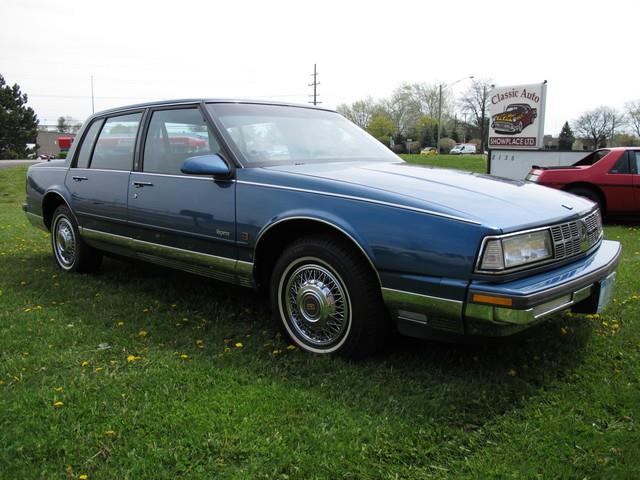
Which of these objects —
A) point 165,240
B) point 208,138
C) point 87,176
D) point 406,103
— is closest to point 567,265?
point 208,138

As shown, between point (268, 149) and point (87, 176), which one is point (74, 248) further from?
point (268, 149)

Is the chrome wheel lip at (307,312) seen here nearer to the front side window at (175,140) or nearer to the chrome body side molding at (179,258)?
the chrome body side molding at (179,258)

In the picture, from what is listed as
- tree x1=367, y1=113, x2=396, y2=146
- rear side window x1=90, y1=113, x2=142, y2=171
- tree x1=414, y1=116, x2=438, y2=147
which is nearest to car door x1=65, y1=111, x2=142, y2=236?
rear side window x1=90, y1=113, x2=142, y2=171

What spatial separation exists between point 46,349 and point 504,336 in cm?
275

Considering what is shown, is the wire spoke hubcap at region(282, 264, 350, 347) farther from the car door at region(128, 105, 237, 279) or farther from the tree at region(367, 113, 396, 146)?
the tree at region(367, 113, 396, 146)

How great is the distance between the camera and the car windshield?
387 centimetres

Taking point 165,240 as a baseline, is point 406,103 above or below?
above

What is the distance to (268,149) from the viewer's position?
12.8ft

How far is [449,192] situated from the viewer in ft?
10.3

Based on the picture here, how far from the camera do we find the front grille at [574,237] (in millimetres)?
3018

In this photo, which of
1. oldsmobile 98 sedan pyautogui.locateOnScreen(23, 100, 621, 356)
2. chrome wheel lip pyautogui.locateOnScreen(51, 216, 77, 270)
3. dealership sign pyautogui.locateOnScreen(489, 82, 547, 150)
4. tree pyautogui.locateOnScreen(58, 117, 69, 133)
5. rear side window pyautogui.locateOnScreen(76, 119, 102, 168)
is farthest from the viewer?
tree pyautogui.locateOnScreen(58, 117, 69, 133)

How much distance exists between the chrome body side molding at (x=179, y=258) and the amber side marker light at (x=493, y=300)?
1505 millimetres

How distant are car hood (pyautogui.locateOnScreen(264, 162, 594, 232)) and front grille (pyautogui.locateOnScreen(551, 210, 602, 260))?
0.06 m

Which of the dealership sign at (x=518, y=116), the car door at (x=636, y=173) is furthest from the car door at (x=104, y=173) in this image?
the dealership sign at (x=518, y=116)
